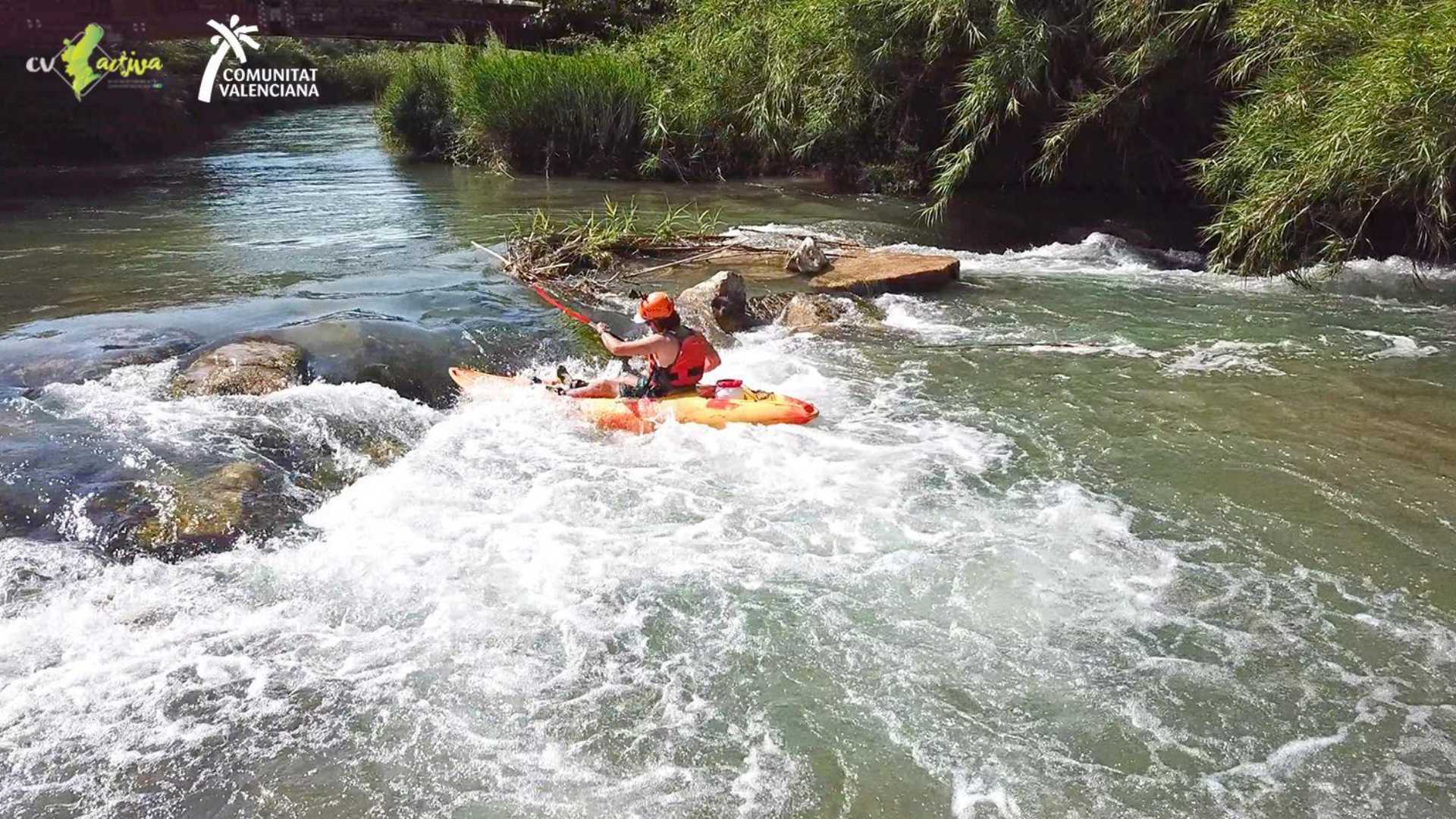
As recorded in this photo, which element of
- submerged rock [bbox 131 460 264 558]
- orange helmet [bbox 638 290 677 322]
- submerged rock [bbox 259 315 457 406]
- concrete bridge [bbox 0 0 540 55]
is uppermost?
concrete bridge [bbox 0 0 540 55]

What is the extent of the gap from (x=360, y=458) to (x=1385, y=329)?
7.16 m

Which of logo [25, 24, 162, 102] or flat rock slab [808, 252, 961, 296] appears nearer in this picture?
flat rock slab [808, 252, 961, 296]

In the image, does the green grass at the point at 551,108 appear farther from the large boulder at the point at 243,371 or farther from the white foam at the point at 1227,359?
the white foam at the point at 1227,359

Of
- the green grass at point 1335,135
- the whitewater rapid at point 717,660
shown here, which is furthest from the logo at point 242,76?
the whitewater rapid at point 717,660

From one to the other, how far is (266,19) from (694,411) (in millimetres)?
17332

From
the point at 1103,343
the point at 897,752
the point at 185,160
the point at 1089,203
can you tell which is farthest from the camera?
the point at 185,160

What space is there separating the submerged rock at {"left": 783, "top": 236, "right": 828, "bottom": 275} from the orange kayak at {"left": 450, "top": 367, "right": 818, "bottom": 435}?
3.46 m

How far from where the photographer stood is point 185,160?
731 inches

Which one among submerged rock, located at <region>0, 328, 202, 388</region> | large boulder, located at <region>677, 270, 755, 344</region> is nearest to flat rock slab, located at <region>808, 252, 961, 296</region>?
large boulder, located at <region>677, 270, 755, 344</region>

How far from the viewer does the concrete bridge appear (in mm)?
17266

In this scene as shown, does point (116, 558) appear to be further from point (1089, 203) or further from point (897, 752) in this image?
point (1089, 203)

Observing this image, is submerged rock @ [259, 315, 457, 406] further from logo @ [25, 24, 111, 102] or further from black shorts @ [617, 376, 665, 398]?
logo @ [25, 24, 111, 102]

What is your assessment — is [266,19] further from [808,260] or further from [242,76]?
[808,260]

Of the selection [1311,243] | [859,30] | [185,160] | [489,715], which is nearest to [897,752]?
[489,715]
